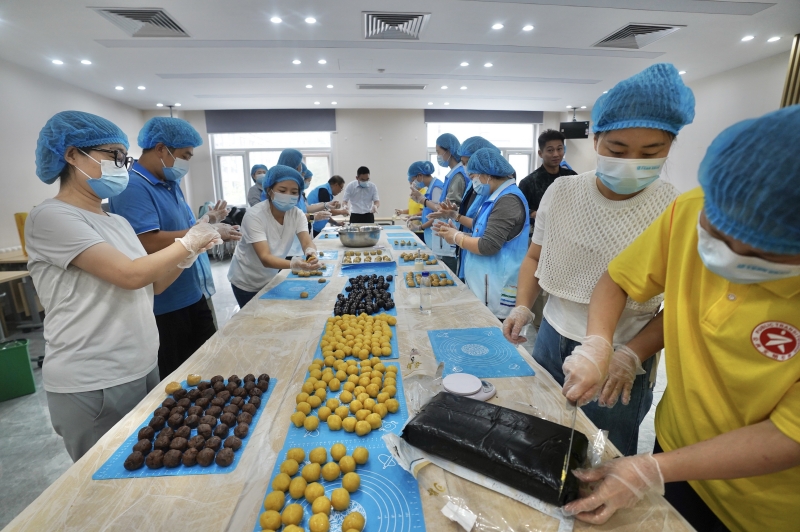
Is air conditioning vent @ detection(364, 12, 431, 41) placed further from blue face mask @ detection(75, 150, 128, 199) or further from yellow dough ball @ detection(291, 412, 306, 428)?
yellow dough ball @ detection(291, 412, 306, 428)

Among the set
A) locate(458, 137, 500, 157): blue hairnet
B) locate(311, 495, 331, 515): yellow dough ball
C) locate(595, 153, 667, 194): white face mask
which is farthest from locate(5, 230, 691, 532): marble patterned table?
locate(458, 137, 500, 157): blue hairnet

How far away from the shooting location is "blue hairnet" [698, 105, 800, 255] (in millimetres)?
586

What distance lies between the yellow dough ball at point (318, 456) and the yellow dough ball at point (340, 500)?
13 centimetres

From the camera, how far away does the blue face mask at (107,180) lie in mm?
1423

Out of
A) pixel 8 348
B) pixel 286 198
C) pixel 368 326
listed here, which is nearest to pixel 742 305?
pixel 368 326

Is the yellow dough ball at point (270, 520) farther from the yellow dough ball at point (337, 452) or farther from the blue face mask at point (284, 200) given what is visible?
the blue face mask at point (284, 200)

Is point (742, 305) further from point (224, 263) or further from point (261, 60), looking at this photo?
point (224, 263)

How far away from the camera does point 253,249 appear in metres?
2.81

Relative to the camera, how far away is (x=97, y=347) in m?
1.32

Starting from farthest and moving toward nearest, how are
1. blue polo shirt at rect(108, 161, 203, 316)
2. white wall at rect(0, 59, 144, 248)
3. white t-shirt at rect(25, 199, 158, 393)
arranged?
white wall at rect(0, 59, 144, 248) → blue polo shirt at rect(108, 161, 203, 316) → white t-shirt at rect(25, 199, 158, 393)

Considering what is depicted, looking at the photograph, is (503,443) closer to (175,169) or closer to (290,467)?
(290,467)

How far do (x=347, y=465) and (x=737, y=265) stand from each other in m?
0.99

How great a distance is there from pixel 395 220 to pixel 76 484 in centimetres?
637

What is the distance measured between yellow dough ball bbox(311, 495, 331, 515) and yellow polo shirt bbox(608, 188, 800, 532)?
912 mm
